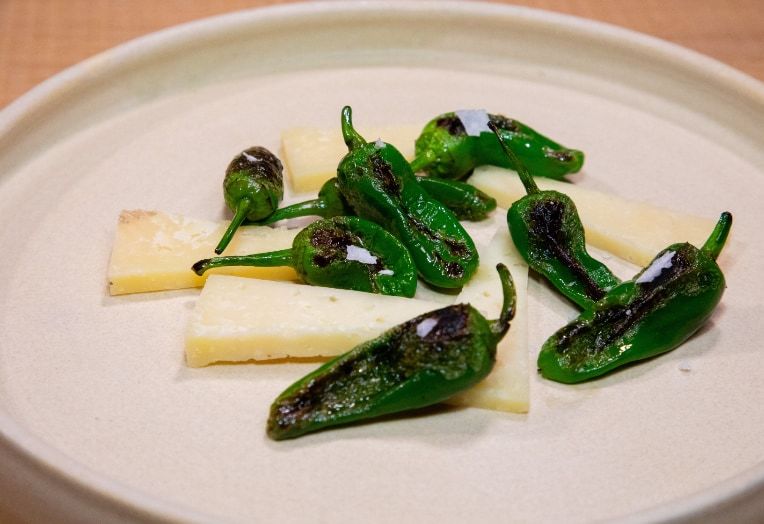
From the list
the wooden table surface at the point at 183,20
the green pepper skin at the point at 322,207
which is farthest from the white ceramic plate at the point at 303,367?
the wooden table surface at the point at 183,20

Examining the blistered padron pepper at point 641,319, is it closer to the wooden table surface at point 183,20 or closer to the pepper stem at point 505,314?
Answer: the pepper stem at point 505,314

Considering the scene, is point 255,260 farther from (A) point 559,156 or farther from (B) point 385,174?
(A) point 559,156

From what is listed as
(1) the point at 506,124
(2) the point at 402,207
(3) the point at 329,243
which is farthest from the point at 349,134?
(1) the point at 506,124

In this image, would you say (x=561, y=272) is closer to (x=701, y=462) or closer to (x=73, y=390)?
(x=701, y=462)

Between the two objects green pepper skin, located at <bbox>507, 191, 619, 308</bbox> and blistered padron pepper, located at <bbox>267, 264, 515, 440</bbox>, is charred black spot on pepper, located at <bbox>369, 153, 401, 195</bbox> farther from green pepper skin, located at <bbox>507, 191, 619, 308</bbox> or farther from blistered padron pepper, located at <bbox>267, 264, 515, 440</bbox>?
blistered padron pepper, located at <bbox>267, 264, 515, 440</bbox>

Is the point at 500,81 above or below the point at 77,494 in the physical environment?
above

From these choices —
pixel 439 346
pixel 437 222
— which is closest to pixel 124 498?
pixel 439 346
